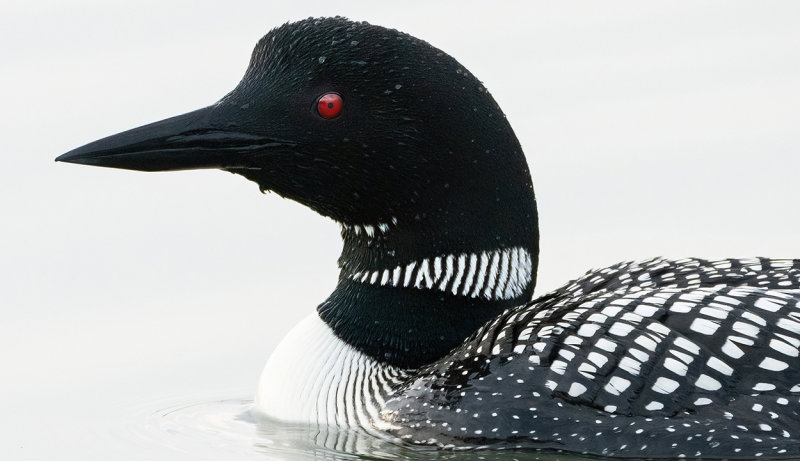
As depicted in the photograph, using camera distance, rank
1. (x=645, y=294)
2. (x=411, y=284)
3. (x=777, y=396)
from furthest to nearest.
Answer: (x=411, y=284) → (x=645, y=294) → (x=777, y=396)

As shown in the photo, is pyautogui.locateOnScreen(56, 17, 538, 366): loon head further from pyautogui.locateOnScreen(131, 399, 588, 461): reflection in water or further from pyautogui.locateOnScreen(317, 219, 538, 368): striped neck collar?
pyautogui.locateOnScreen(131, 399, 588, 461): reflection in water

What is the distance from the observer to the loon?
4.98 metres

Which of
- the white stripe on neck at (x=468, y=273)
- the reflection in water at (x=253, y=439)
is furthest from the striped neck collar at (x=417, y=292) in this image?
the reflection in water at (x=253, y=439)

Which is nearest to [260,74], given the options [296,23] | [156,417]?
[296,23]

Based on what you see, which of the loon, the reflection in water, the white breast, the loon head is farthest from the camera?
the white breast

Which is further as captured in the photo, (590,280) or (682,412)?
(590,280)

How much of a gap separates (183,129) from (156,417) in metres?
1.18

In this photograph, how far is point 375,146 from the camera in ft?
18.0

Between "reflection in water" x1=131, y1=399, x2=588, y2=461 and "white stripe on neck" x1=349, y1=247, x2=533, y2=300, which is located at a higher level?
"white stripe on neck" x1=349, y1=247, x2=533, y2=300

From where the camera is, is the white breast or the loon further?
the white breast

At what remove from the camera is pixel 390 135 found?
546 cm

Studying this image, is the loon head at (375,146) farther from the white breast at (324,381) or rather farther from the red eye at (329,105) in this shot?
the white breast at (324,381)

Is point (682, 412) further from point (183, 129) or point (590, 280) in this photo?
point (183, 129)

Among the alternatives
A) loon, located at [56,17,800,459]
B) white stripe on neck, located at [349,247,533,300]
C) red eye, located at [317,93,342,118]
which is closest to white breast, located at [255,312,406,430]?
loon, located at [56,17,800,459]
